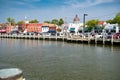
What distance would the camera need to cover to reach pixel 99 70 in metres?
21.2

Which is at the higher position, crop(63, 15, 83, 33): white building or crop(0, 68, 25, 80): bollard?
crop(63, 15, 83, 33): white building

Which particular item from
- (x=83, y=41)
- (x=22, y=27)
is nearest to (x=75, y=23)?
(x=22, y=27)

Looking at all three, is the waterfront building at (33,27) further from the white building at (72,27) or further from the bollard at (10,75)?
the bollard at (10,75)

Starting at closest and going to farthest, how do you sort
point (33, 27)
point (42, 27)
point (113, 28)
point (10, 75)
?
point (10, 75), point (113, 28), point (42, 27), point (33, 27)

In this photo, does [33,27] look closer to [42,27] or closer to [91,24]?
[42,27]

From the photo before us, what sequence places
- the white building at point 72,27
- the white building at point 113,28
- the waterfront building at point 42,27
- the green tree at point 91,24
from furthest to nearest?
the waterfront building at point 42,27 → the white building at point 72,27 → the green tree at point 91,24 → the white building at point 113,28

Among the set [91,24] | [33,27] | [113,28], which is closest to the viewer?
[113,28]

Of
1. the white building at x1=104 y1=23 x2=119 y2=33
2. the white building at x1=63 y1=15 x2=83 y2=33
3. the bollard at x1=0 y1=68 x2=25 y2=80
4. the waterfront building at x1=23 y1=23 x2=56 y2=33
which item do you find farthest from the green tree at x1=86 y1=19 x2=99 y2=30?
the bollard at x1=0 y1=68 x2=25 y2=80

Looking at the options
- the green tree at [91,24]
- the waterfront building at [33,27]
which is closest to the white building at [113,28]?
the green tree at [91,24]

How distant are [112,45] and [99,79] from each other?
30.1 metres

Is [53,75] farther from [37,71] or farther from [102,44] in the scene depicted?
[102,44]

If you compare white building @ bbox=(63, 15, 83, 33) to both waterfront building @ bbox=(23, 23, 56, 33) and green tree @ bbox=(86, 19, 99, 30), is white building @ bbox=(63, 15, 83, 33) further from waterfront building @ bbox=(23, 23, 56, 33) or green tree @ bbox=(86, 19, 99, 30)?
waterfront building @ bbox=(23, 23, 56, 33)

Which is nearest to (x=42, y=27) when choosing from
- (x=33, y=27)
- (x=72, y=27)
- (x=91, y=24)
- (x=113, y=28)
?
(x=33, y=27)

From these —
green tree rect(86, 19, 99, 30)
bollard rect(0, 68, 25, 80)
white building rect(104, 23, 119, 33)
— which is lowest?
bollard rect(0, 68, 25, 80)
